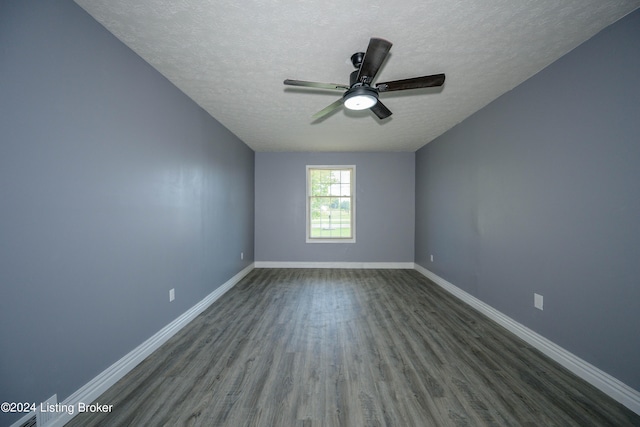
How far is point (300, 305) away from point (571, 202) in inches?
122

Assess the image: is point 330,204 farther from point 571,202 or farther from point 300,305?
point 571,202

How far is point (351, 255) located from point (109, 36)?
5.07 metres

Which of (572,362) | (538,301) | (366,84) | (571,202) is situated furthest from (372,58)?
(572,362)

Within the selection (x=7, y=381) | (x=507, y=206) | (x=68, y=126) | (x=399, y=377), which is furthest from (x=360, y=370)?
(x=68, y=126)

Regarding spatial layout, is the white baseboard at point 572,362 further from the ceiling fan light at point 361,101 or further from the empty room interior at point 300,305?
the ceiling fan light at point 361,101

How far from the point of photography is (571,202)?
2033 millimetres

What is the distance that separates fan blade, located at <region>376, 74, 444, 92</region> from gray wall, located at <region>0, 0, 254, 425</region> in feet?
7.03

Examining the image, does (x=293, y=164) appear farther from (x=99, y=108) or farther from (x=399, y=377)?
(x=399, y=377)

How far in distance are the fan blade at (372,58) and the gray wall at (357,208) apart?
372 cm

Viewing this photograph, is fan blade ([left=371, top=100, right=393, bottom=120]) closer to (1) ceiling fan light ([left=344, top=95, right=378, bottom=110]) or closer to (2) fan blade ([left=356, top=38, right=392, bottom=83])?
(1) ceiling fan light ([left=344, top=95, right=378, bottom=110])

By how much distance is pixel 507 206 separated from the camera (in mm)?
2766

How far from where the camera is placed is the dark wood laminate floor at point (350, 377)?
153cm

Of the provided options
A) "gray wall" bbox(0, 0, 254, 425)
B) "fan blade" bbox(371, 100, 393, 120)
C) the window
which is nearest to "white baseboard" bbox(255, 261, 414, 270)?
the window

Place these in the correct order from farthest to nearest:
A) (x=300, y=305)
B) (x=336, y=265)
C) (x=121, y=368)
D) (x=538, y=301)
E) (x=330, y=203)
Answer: (x=330, y=203)
(x=336, y=265)
(x=300, y=305)
(x=538, y=301)
(x=121, y=368)
